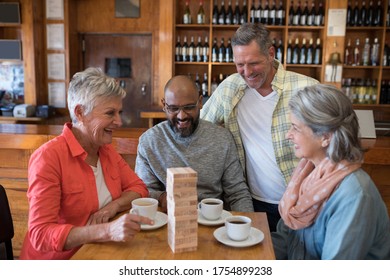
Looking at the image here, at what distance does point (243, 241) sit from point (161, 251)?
0.28m

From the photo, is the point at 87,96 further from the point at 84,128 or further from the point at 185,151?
the point at 185,151

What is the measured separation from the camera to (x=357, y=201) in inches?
50.7

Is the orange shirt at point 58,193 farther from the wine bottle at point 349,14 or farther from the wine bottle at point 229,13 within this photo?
the wine bottle at point 349,14

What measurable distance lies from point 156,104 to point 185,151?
13.1ft

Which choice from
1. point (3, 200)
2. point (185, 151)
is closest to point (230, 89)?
point (185, 151)

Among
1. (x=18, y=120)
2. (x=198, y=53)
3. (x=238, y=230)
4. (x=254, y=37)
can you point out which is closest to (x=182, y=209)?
(x=238, y=230)

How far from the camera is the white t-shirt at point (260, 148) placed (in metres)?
2.15

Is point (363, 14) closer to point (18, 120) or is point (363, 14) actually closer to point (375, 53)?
point (375, 53)

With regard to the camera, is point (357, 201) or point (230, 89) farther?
point (230, 89)

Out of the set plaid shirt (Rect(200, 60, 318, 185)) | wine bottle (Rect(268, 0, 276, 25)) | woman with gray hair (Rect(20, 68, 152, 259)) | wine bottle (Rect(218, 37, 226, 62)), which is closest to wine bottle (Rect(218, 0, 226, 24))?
wine bottle (Rect(218, 37, 226, 62))

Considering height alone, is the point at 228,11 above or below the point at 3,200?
above

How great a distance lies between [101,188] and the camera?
67.7 inches
